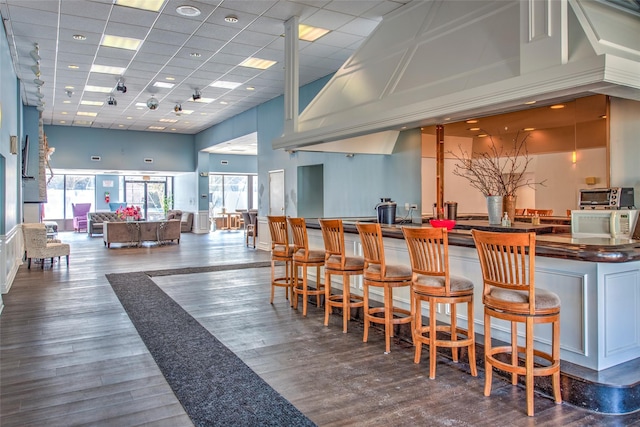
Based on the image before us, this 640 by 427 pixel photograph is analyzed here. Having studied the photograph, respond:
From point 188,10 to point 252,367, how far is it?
4563 mm

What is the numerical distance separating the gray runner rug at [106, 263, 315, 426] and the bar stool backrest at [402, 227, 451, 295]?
140 cm

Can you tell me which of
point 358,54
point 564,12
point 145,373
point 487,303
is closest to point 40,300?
point 145,373

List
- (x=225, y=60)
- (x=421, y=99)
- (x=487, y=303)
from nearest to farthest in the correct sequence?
(x=487, y=303) → (x=421, y=99) → (x=225, y=60)

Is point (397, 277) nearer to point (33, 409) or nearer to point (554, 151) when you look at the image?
point (33, 409)

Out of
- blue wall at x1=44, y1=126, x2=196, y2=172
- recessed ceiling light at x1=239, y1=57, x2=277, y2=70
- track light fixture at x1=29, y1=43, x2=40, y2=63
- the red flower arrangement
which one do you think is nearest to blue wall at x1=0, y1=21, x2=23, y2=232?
track light fixture at x1=29, y1=43, x2=40, y2=63

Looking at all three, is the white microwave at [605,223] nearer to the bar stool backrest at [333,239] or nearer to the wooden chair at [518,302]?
the wooden chair at [518,302]

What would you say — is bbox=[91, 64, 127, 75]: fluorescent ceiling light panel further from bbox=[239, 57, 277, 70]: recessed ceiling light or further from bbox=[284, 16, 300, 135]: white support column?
bbox=[284, 16, 300, 135]: white support column

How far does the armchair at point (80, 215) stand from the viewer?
60.0 ft

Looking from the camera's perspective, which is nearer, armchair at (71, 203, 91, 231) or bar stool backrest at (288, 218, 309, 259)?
bar stool backrest at (288, 218, 309, 259)

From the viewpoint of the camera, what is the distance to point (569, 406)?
2.92 m

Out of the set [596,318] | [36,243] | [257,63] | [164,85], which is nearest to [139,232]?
[36,243]

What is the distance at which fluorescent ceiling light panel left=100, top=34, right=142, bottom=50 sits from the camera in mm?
7025

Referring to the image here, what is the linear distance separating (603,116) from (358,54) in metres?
3.38

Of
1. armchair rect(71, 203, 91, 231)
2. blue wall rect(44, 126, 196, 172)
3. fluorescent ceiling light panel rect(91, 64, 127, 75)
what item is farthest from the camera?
armchair rect(71, 203, 91, 231)
